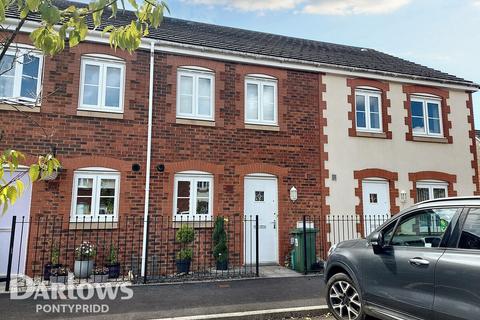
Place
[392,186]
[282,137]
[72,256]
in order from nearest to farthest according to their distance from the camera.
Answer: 1. [72,256]
2. [282,137]
3. [392,186]

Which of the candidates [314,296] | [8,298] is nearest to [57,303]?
[8,298]

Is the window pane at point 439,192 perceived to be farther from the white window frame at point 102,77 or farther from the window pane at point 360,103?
the white window frame at point 102,77

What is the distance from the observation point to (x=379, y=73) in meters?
11.7

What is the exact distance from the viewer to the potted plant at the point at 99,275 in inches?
311

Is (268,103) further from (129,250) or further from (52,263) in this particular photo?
(52,263)

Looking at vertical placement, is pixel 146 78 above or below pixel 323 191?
above

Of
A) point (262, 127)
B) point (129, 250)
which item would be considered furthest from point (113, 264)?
point (262, 127)

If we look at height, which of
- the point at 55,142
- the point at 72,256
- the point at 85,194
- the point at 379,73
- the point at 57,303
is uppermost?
the point at 379,73

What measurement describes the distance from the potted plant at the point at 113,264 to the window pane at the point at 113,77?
413cm

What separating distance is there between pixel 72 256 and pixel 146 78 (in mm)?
4821

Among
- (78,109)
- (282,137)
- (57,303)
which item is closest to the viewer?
(57,303)

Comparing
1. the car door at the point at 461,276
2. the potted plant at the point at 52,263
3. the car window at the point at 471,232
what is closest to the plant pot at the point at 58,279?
the potted plant at the point at 52,263

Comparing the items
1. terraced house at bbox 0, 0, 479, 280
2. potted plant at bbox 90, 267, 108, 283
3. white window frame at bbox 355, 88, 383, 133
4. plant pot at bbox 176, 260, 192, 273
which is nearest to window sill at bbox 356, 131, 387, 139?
terraced house at bbox 0, 0, 479, 280

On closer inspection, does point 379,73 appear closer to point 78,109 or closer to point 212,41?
point 212,41
